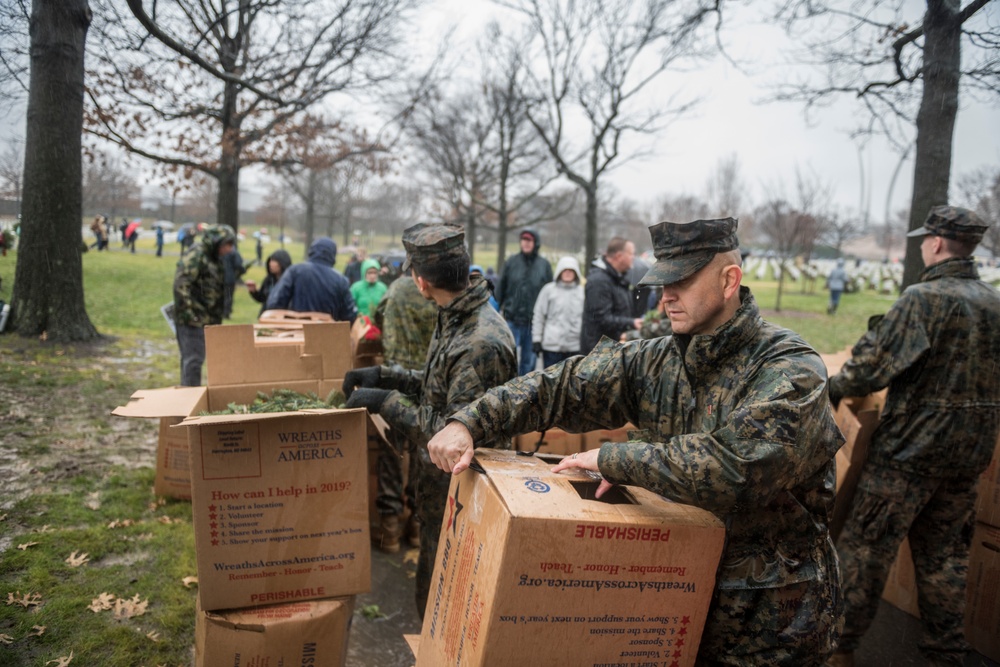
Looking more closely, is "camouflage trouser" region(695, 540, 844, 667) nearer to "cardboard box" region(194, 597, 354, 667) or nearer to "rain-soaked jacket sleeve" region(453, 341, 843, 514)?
"rain-soaked jacket sleeve" region(453, 341, 843, 514)

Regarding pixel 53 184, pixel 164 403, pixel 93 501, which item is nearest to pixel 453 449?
pixel 164 403

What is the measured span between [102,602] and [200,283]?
3536 mm

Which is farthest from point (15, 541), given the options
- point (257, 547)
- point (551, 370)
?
point (551, 370)

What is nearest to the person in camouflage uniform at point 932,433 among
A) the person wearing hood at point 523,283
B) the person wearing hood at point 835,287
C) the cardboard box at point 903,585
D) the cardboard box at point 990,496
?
the cardboard box at point 990,496

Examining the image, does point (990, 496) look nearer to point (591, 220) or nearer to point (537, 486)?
point (537, 486)

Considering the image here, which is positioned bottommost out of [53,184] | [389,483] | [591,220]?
[389,483]

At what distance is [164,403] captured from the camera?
9.43ft

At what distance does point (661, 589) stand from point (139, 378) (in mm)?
7180

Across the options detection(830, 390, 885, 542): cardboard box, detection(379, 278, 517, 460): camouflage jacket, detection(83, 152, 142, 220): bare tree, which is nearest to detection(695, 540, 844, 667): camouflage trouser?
detection(379, 278, 517, 460): camouflage jacket

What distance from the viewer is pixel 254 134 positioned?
11719 mm

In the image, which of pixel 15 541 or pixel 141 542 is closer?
pixel 15 541

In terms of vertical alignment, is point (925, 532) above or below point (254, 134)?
below

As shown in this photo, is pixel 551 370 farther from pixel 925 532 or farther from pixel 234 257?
pixel 234 257

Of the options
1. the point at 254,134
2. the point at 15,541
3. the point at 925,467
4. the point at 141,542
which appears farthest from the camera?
the point at 254,134
